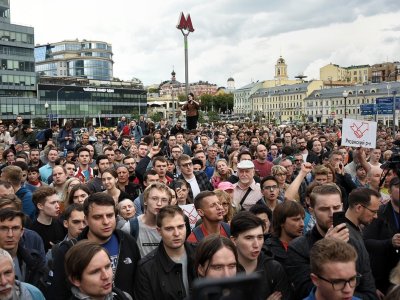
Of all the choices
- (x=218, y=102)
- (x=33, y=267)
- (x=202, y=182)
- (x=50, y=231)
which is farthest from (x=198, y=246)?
(x=218, y=102)

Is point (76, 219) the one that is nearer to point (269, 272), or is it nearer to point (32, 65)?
point (269, 272)

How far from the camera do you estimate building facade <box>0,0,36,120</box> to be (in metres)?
71.7

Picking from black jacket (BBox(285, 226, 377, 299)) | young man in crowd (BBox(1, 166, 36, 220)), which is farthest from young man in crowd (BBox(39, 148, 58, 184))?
black jacket (BBox(285, 226, 377, 299))

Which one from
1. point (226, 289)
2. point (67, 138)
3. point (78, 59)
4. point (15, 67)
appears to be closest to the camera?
point (226, 289)

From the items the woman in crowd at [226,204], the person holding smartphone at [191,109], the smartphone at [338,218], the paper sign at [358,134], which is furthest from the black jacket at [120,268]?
the person holding smartphone at [191,109]

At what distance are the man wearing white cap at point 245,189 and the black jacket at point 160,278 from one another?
9.23 ft

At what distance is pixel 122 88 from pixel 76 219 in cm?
9911

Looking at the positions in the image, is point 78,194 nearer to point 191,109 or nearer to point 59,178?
point 59,178

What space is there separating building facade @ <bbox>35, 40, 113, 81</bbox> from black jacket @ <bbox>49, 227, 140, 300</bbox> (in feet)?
414

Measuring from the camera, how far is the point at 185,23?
15211mm

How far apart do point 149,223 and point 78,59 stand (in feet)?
425

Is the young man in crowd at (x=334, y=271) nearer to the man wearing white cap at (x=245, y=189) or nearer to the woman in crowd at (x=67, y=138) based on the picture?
the man wearing white cap at (x=245, y=189)

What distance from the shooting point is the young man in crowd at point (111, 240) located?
3.82m

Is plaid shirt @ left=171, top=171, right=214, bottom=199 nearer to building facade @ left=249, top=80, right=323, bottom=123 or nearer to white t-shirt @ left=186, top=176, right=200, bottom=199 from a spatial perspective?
white t-shirt @ left=186, top=176, right=200, bottom=199
